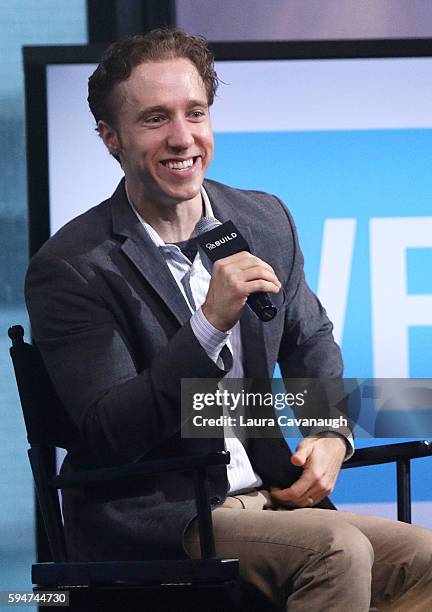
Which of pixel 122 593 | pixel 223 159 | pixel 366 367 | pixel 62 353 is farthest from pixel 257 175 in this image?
pixel 122 593

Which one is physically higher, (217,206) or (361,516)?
(217,206)

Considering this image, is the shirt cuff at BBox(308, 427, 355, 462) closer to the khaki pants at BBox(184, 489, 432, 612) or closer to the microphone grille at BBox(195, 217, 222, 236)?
the khaki pants at BBox(184, 489, 432, 612)

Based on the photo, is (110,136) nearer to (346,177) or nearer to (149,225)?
(149,225)

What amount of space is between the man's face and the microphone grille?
64 millimetres

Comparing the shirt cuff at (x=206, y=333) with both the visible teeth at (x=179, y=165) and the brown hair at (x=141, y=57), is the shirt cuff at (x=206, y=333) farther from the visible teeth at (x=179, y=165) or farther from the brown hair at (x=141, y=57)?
the brown hair at (x=141, y=57)

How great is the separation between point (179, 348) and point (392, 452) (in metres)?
0.49

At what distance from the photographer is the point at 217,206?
91.0 inches

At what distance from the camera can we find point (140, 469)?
6.31 ft

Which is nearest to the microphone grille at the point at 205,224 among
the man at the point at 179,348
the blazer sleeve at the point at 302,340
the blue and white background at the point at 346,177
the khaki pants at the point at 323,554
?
the man at the point at 179,348

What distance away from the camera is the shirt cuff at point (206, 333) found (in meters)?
1.98

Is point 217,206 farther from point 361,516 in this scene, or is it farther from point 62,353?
point 361,516

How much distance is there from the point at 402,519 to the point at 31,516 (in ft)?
4.05

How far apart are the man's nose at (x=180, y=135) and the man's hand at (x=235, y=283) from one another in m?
0.38

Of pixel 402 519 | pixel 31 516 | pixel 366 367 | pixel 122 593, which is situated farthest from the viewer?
pixel 31 516
